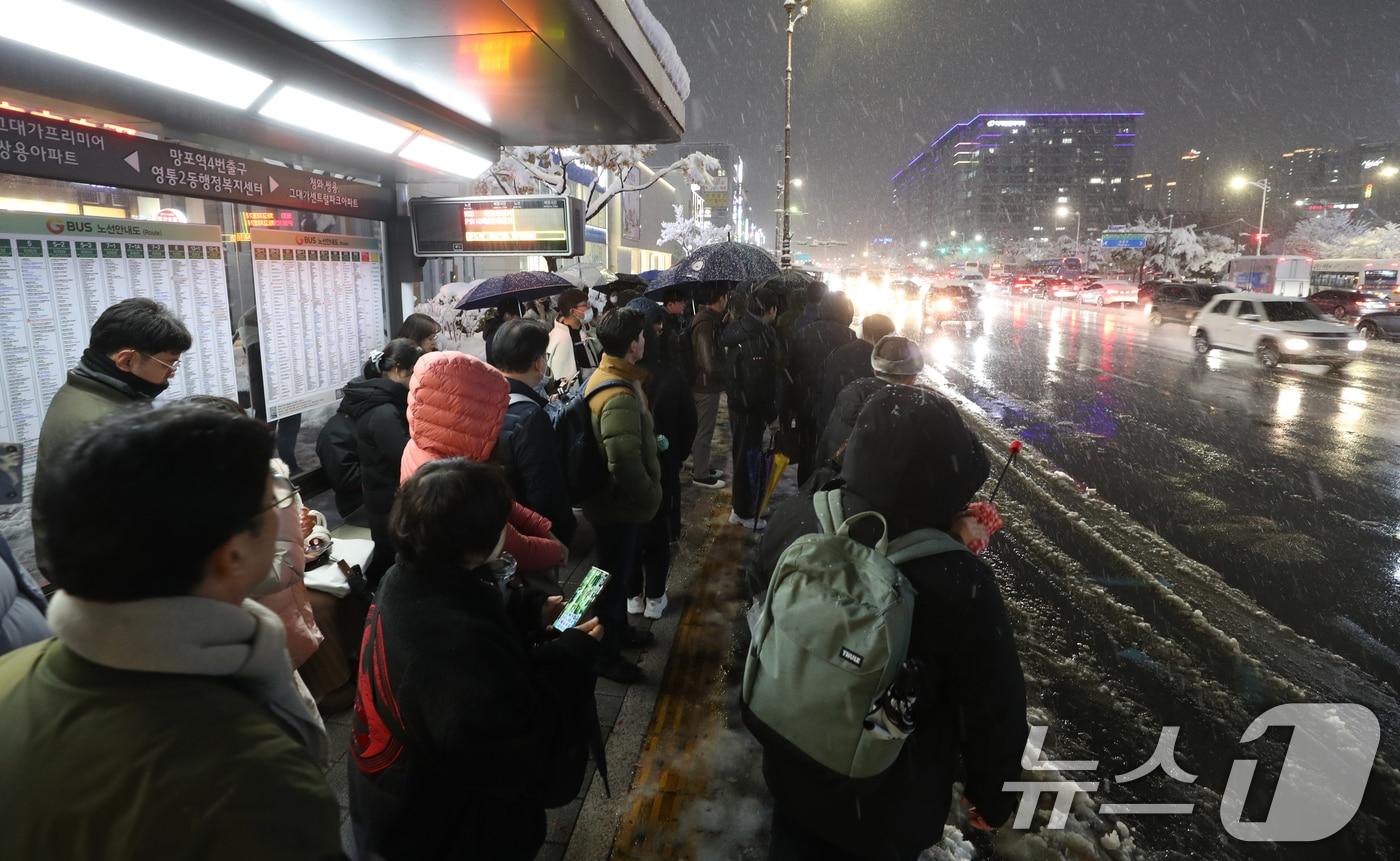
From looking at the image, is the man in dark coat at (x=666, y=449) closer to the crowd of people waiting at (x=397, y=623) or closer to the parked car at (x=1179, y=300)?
the crowd of people waiting at (x=397, y=623)

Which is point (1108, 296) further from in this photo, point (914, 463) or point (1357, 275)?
point (914, 463)

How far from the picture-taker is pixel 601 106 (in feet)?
21.3

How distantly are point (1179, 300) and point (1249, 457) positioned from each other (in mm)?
23062

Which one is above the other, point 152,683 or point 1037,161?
point 1037,161

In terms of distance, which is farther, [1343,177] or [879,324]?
[1343,177]

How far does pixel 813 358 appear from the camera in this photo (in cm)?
614

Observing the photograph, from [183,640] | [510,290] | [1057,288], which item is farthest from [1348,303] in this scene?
[183,640]

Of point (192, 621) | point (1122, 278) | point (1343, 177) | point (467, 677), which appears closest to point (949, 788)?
point (467, 677)

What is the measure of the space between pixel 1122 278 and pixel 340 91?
246 feet

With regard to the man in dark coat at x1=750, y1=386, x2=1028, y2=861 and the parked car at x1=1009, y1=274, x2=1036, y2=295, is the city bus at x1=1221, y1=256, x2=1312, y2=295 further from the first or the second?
the man in dark coat at x1=750, y1=386, x2=1028, y2=861

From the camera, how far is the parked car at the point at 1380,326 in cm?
2350

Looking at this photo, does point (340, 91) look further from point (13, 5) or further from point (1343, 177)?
point (1343, 177)

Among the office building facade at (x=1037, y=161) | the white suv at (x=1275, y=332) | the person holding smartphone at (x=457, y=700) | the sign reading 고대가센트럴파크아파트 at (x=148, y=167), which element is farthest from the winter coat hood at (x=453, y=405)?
the office building facade at (x=1037, y=161)

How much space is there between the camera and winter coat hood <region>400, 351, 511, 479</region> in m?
3.16
